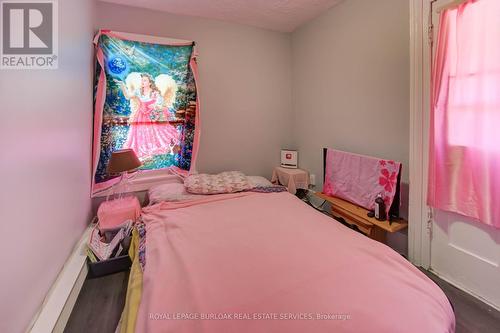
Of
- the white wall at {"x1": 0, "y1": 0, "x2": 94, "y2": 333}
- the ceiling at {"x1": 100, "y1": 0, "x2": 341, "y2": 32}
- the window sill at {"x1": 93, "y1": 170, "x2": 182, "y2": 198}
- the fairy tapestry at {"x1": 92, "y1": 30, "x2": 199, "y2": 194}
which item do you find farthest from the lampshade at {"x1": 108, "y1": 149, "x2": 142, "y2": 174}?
the ceiling at {"x1": 100, "y1": 0, "x2": 341, "y2": 32}

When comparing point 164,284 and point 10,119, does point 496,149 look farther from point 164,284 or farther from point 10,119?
point 10,119

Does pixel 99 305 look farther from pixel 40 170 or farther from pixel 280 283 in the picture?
pixel 280 283

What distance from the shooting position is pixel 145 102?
2.57 metres

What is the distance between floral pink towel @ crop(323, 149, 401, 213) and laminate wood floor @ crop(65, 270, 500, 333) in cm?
71

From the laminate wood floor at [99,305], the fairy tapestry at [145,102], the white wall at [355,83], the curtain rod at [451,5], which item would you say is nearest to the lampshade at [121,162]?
the fairy tapestry at [145,102]

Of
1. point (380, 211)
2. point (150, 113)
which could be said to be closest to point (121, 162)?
point (150, 113)

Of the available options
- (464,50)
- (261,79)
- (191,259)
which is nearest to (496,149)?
(464,50)

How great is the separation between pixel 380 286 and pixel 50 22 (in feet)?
7.28

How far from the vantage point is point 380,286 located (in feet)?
3.60

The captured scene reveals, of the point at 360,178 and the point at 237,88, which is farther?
the point at 237,88

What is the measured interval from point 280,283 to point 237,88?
7.95 feet

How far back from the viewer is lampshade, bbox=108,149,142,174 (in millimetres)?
2092

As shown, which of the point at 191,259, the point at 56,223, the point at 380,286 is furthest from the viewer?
the point at 56,223

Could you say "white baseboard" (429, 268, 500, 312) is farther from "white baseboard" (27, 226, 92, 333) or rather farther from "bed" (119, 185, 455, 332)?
"white baseboard" (27, 226, 92, 333)
